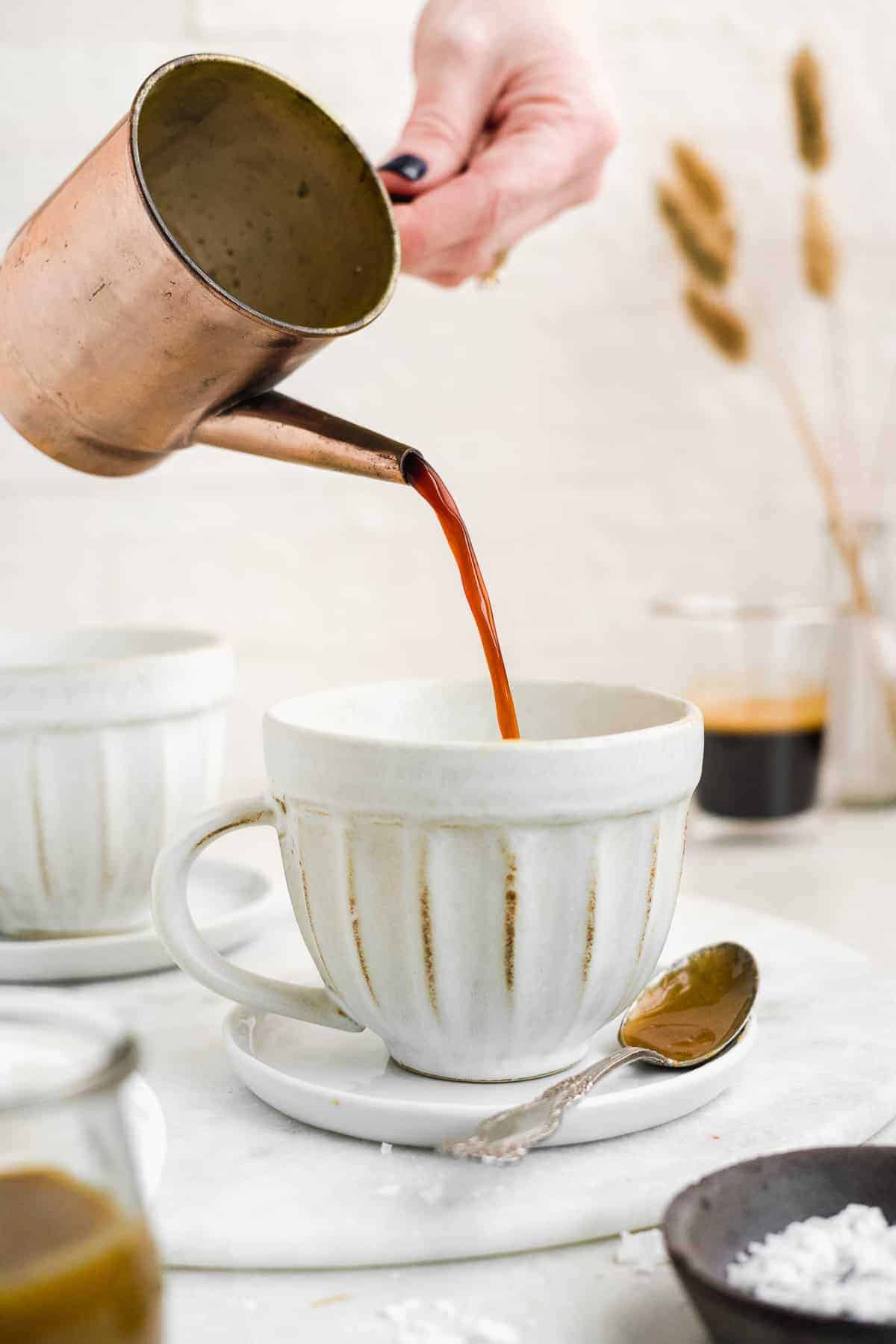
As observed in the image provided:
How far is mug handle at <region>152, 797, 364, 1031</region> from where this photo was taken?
0.53 m

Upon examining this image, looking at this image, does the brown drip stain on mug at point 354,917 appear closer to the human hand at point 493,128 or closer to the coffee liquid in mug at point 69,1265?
the coffee liquid in mug at point 69,1265

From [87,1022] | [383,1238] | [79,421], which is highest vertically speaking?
[79,421]

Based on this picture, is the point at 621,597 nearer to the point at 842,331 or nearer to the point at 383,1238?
the point at 842,331

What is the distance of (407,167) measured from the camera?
28.4 inches

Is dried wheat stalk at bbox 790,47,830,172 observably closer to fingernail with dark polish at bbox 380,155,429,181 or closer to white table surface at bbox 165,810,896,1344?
fingernail with dark polish at bbox 380,155,429,181

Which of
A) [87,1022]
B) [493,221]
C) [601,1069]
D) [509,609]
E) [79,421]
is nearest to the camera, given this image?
[87,1022]

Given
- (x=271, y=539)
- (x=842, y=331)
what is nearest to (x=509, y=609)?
(x=271, y=539)

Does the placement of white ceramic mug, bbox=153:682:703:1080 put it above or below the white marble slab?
above

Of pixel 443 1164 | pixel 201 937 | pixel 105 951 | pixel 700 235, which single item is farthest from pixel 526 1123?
pixel 700 235

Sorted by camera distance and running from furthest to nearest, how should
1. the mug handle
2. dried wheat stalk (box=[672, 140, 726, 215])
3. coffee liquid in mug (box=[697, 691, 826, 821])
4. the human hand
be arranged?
dried wheat stalk (box=[672, 140, 726, 215]) < coffee liquid in mug (box=[697, 691, 826, 821]) < the human hand < the mug handle

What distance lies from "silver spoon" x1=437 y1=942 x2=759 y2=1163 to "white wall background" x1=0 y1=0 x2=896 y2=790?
69 cm

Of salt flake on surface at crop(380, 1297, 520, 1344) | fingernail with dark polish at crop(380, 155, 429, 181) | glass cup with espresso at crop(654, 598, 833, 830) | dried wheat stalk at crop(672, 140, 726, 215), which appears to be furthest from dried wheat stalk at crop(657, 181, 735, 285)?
salt flake on surface at crop(380, 1297, 520, 1344)

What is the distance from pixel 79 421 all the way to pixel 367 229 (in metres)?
0.15

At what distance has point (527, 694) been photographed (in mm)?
611
